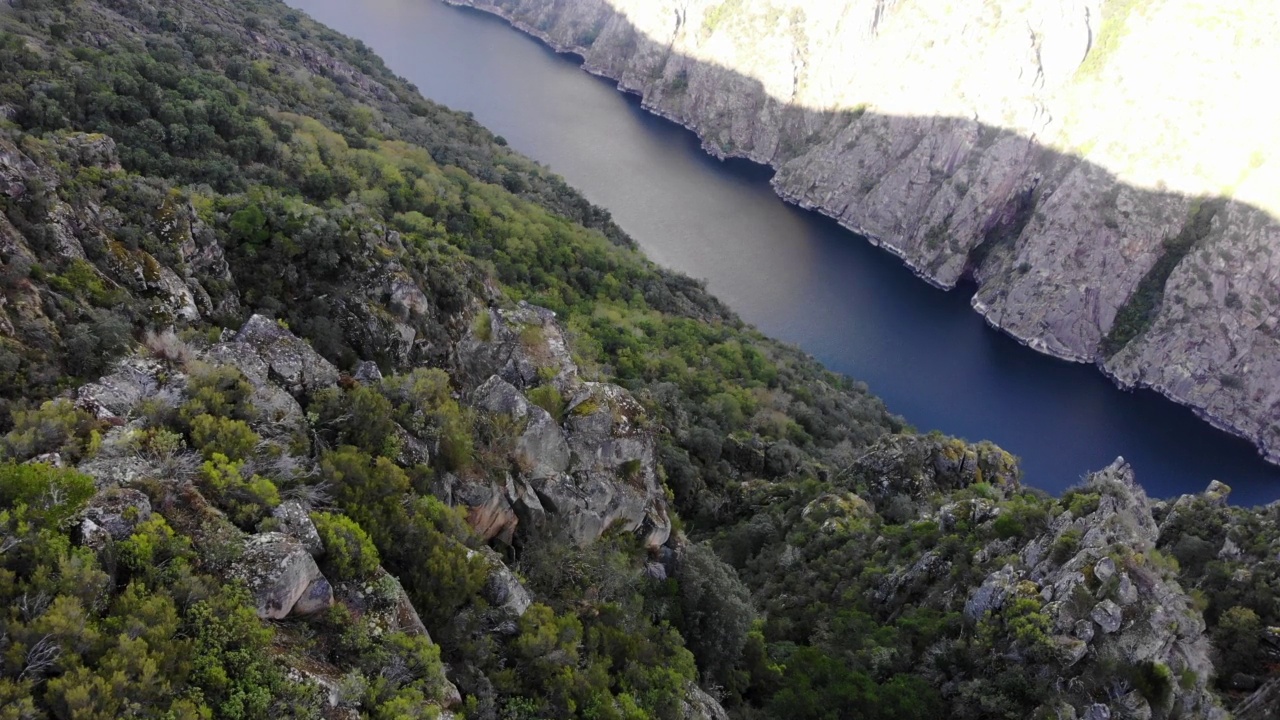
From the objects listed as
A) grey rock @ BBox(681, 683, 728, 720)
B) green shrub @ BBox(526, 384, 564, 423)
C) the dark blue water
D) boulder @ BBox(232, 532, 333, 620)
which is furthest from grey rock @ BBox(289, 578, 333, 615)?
the dark blue water

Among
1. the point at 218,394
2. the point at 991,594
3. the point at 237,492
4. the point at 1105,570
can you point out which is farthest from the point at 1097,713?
the point at 218,394

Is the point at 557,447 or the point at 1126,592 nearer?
the point at 557,447

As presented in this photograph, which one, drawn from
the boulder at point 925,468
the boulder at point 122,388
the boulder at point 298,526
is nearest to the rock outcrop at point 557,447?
the boulder at point 298,526

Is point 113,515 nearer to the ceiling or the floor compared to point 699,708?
nearer to the ceiling

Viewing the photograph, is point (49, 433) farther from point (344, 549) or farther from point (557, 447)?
point (557, 447)

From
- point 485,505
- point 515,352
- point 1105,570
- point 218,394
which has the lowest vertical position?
point 485,505

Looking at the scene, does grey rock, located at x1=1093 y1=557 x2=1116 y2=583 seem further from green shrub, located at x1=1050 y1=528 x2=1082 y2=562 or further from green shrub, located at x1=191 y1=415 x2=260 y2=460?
green shrub, located at x1=191 y1=415 x2=260 y2=460

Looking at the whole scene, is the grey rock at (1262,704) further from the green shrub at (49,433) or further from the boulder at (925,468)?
the green shrub at (49,433)

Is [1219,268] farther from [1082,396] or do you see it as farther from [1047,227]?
[1082,396]
